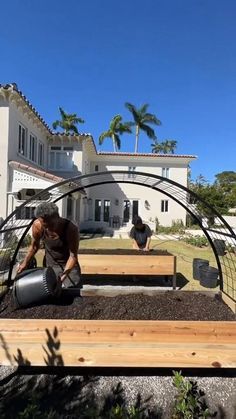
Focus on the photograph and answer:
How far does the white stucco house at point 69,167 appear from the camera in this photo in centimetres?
1319

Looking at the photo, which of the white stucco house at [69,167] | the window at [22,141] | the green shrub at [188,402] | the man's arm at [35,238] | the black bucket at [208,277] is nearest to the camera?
the green shrub at [188,402]

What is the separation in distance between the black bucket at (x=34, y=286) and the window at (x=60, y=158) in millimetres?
18491

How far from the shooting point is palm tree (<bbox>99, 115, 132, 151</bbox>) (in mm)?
35953

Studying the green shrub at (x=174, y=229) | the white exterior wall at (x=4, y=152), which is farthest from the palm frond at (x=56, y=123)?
the white exterior wall at (x=4, y=152)

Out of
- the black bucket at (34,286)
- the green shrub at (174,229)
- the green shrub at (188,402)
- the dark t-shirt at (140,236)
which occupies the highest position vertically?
the dark t-shirt at (140,236)

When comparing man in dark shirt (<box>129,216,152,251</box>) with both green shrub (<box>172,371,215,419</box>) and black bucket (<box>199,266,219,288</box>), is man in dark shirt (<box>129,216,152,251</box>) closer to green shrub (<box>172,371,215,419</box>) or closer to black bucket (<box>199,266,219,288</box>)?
black bucket (<box>199,266,219,288</box>)

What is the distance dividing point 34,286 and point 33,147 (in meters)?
15.2

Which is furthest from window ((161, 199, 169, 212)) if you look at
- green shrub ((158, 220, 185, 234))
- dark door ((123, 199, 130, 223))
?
dark door ((123, 199, 130, 223))

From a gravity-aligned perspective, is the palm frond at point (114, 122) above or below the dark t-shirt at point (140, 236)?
above

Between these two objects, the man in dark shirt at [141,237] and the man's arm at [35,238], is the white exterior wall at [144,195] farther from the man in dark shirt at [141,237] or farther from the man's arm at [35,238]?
the man's arm at [35,238]

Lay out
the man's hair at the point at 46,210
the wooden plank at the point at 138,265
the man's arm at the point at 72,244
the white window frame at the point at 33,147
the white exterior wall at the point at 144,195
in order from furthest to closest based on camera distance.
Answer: the white exterior wall at the point at 144,195, the white window frame at the point at 33,147, the wooden plank at the point at 138,265, the man's arm at the point at 72,244, the man's hair at the point at 46,210

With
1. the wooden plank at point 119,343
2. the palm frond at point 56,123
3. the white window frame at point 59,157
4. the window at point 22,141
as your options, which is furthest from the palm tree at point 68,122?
A: the wooden plank at point 119,343

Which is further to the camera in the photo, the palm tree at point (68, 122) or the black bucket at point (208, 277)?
the palm tree at point (68, 122)

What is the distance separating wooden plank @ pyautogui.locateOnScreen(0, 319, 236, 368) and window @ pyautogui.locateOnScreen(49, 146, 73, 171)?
19.3 metres
